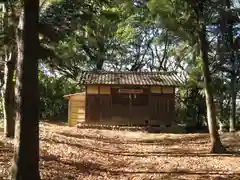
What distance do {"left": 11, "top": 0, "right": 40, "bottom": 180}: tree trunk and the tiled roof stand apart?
18.2m

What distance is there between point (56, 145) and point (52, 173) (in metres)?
4.23

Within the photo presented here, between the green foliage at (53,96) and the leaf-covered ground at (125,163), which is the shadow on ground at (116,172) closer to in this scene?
the leaf-covered ground at (125,163)

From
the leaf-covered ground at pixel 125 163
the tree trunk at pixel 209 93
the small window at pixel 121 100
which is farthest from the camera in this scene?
the small window at pixel 121 100

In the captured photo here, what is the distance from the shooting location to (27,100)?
Result: 21.1 ft

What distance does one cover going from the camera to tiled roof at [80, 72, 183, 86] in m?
25.2

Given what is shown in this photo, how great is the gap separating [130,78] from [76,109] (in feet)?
→ 14.5

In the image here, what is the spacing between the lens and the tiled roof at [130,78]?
82.5 feet

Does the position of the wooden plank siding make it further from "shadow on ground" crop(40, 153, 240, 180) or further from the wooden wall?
"shadow on ground" crop(40, 153, 240, 180)

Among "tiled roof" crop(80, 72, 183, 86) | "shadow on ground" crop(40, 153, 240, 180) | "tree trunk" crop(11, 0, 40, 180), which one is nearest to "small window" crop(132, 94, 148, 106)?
"tiled roof" crop(80, 72, 183, 86)

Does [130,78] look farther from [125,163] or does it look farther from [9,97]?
[125,163]

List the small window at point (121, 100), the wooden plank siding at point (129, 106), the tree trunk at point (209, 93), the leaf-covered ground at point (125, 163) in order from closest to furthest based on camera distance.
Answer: the leaf-covered ground at point (125, 163) → the tree trunk at point (209, 93) → the wooden plank siding at point (129, 106) → the small window at point (121, 100)

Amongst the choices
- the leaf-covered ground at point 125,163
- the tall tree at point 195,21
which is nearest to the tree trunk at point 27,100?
the leaf-covered ground at point 125,163

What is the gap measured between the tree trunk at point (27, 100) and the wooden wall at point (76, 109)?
2018 centimetres

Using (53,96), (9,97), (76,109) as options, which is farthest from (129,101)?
(9,97)
